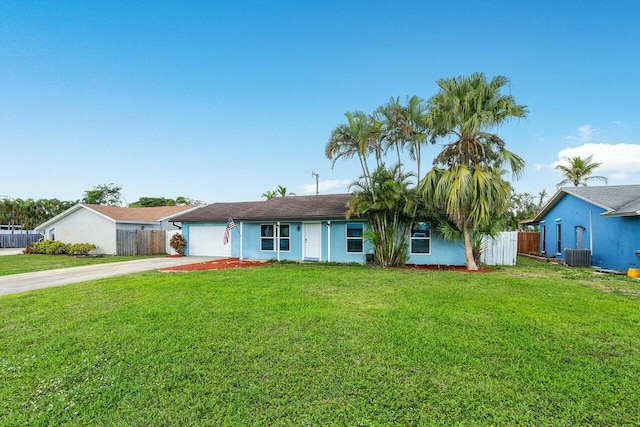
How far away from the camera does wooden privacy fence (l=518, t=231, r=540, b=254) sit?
20.1 meters

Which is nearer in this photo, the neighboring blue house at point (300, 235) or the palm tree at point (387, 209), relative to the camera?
the palm tree at point (387, 209)

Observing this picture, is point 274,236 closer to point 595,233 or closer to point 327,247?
point 327,247

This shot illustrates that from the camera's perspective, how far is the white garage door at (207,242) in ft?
60.4

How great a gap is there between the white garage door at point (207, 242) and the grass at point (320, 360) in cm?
1157

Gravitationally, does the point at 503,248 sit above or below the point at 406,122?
below

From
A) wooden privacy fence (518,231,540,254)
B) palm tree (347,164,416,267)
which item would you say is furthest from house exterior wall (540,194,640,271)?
palm tree (347,164,416,267)

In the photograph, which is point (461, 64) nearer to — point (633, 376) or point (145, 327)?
point (633, 376)

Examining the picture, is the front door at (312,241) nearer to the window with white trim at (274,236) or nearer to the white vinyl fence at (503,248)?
the window with white trim at (274,236)

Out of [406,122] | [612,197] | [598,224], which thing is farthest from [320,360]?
[612,197]

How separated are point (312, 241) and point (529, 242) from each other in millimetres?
14923

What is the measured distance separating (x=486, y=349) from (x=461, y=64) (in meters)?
12.6

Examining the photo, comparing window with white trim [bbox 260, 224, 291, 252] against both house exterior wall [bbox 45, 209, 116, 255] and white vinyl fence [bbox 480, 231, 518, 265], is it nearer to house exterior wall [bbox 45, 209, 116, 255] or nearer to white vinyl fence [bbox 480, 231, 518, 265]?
white vinyl fence [bbox 480, 231, 518, 265]

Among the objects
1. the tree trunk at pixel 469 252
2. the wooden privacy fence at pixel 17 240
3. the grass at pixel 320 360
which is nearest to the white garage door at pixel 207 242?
the grass at pixel 320 360

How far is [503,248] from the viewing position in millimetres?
13477
